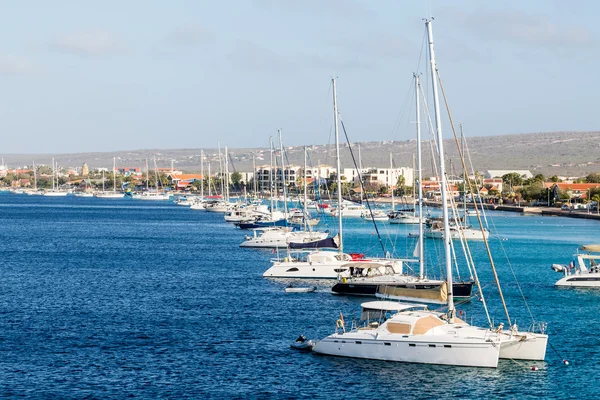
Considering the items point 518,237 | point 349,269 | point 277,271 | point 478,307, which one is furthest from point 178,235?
point 478,307

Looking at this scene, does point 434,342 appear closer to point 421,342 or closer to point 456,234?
point 421,342

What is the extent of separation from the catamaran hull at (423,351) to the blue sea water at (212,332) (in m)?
0.28

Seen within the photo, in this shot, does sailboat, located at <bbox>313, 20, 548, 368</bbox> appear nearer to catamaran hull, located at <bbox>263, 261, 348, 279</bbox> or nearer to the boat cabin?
the boat cabin

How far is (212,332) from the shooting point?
126 feet

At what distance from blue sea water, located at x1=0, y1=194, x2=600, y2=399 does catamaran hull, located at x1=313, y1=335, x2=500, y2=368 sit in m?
0.28

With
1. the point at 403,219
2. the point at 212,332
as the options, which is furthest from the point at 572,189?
the point at 212,332

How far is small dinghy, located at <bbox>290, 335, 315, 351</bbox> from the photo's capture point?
34531 millimetres

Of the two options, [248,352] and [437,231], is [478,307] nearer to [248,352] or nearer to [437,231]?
[248,352]

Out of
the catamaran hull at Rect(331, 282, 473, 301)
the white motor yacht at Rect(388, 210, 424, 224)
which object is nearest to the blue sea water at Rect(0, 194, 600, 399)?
the catamaran hull at Rect(331, 282, 473, 301)

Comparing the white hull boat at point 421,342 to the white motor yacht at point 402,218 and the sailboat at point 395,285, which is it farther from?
the white motor yacht at point 402,218

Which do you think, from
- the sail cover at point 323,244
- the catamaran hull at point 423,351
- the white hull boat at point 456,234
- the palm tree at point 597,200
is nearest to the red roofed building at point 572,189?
the palm tree at point 597,200

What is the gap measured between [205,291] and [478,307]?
47.3 feet

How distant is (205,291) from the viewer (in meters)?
51.0

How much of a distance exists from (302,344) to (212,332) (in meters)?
5.03
